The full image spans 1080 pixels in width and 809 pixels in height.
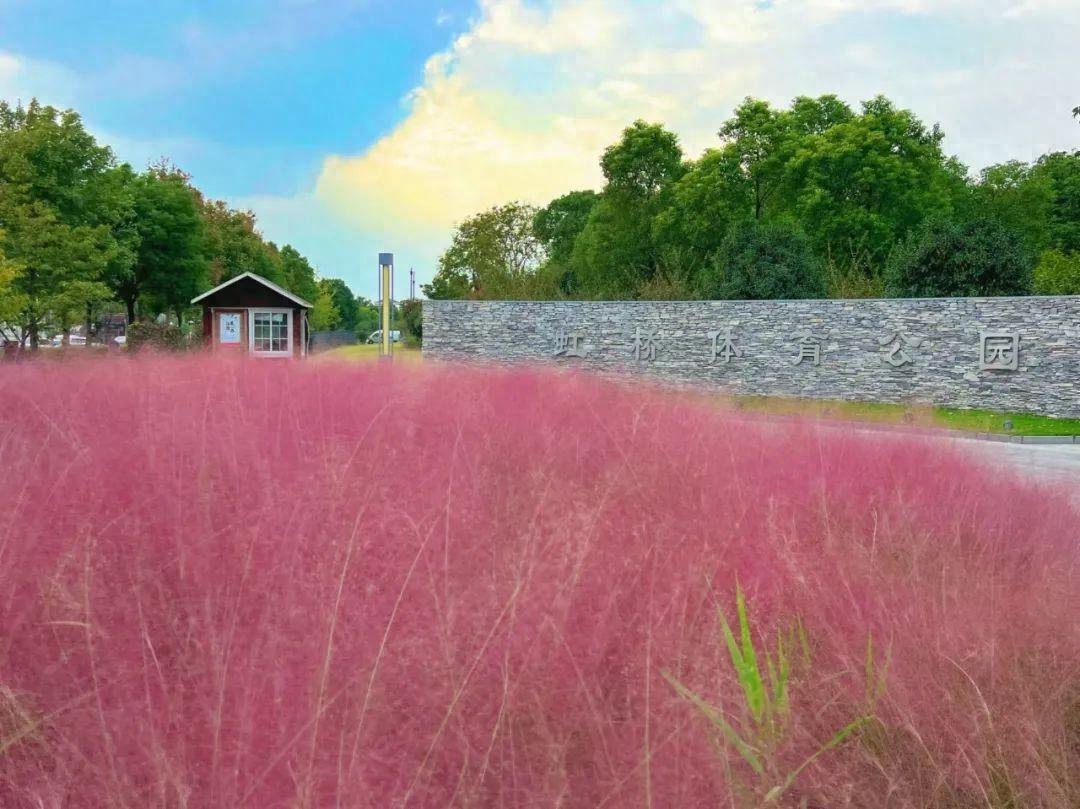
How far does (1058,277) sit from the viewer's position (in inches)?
812

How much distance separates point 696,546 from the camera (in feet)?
7.45

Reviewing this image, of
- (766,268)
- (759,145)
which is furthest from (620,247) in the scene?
(766,268)

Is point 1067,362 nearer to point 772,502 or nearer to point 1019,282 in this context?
point 1019,282

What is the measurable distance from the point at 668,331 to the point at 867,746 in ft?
A: 61.5

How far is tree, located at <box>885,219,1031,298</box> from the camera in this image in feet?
56.5

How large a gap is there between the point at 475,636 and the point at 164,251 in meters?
40.5

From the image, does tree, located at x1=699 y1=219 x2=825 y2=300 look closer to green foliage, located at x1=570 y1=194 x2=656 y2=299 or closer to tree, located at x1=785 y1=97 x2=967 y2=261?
tree, located at x1=785 y1=97 x2=967 y2=261

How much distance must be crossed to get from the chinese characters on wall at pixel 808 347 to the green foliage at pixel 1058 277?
488 cm

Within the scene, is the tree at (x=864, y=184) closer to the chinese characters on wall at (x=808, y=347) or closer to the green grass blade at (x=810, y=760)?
the chinese characters on wall at (x=808, y=347)

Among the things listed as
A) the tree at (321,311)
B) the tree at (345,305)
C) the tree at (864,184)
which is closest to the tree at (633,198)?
the tree at (864,184)

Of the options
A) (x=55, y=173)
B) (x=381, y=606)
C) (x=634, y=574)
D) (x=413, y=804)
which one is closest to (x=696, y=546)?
(x=634, y=574)

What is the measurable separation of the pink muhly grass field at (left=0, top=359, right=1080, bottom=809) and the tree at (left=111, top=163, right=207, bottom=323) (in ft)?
123

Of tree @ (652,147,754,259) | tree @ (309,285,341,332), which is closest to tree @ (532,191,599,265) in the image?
tree @ (652,147,754,259)

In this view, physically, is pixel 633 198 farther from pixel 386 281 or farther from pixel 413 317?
pixel 386 281
